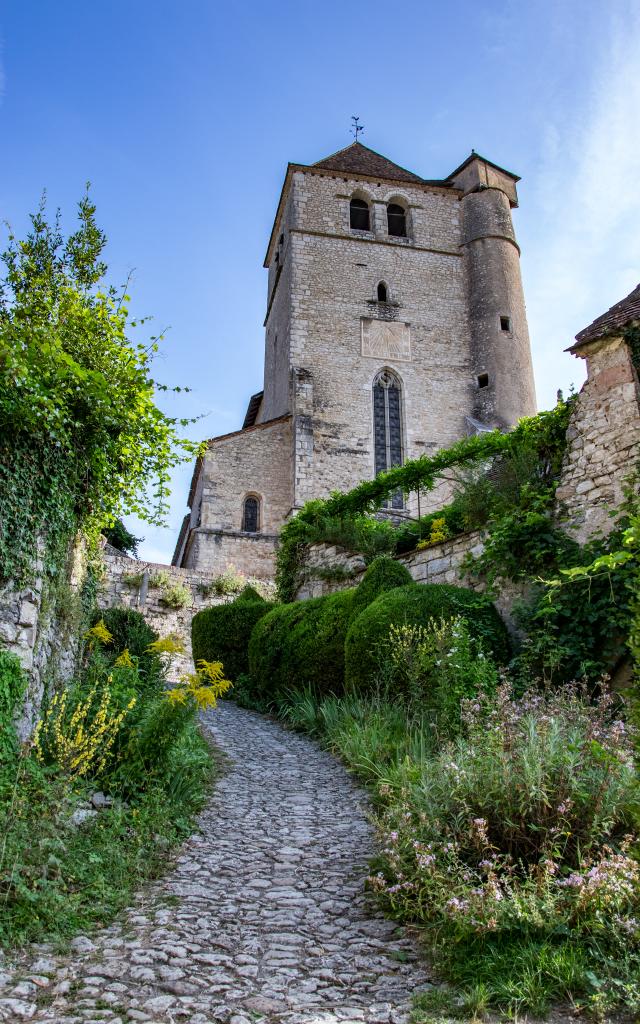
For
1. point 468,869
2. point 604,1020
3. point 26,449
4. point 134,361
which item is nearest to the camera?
Answer: point 604,1020

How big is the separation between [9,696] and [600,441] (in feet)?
19.1

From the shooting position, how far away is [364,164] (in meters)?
26.9

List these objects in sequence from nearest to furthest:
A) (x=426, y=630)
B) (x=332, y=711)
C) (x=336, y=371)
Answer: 1. (x=426, y=630)
2. (x=332, y=711)
3. (x=336, y=371)

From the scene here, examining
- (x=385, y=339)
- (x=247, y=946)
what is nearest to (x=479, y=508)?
(x=247, y=946)

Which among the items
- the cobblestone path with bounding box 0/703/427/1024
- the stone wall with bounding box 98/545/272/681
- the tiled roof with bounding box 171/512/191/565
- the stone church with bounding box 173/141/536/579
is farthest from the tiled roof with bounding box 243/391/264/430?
the cobblestone path with bounding box 0/703/427/1024

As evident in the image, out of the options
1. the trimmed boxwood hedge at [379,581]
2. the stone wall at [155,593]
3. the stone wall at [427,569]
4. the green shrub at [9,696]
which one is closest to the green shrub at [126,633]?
the trimmed boxwood hedge at [379,581]

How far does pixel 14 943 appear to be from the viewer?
11.4ft

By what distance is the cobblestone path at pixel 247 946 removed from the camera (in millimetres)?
3123

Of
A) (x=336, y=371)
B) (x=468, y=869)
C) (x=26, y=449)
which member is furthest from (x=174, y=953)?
(x=336, y=371)

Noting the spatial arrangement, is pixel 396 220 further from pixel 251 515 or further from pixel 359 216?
pixel 251 515

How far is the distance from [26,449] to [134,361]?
1.41m

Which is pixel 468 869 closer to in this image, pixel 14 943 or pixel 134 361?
pixel 14 943

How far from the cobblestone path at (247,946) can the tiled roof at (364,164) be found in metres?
24.5

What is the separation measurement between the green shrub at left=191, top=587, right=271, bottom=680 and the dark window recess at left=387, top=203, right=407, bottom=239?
706 inches
